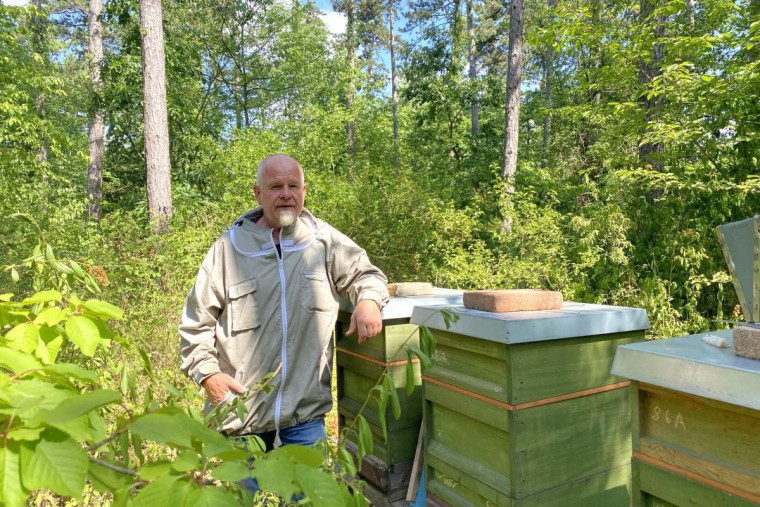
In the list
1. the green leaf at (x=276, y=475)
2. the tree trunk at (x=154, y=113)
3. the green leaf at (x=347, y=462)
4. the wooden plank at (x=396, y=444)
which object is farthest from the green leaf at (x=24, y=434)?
the tree trunk at (x=154, y=113)

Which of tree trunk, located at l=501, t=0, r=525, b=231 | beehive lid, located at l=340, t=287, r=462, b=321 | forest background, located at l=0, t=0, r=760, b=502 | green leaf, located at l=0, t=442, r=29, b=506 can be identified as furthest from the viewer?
tree trunk, located at l=501, t=0, r=525, b=231

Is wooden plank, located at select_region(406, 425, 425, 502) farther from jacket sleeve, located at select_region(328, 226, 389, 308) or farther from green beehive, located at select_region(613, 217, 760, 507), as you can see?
green beehive, located at select_region(613, 217, 760, 507)

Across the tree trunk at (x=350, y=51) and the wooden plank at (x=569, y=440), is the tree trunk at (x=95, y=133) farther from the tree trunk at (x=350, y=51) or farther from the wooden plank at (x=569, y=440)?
the wooden plank at (x=569, y=440)

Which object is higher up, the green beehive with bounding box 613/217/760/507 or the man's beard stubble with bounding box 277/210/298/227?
the man's beard stubble with bounding box 277/210/298/227

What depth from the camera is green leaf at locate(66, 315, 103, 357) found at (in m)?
0.86

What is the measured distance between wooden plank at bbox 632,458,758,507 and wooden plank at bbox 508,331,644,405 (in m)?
0.47

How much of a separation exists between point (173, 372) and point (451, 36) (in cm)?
1391

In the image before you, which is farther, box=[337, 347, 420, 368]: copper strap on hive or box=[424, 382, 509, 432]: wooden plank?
box=[337, 347, 420, 368]: copper strap on hive

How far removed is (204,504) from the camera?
0.55 metres

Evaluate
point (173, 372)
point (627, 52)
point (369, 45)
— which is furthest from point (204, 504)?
point (369, 45)

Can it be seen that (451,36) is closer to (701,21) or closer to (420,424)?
(701,21)

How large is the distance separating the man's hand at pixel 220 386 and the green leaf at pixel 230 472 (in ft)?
5.25

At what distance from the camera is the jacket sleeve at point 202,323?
2.20 m

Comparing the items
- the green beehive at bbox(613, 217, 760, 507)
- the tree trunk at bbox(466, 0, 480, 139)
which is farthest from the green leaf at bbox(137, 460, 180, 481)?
the tree trunk at bbox(466, 0, 480, 139)
